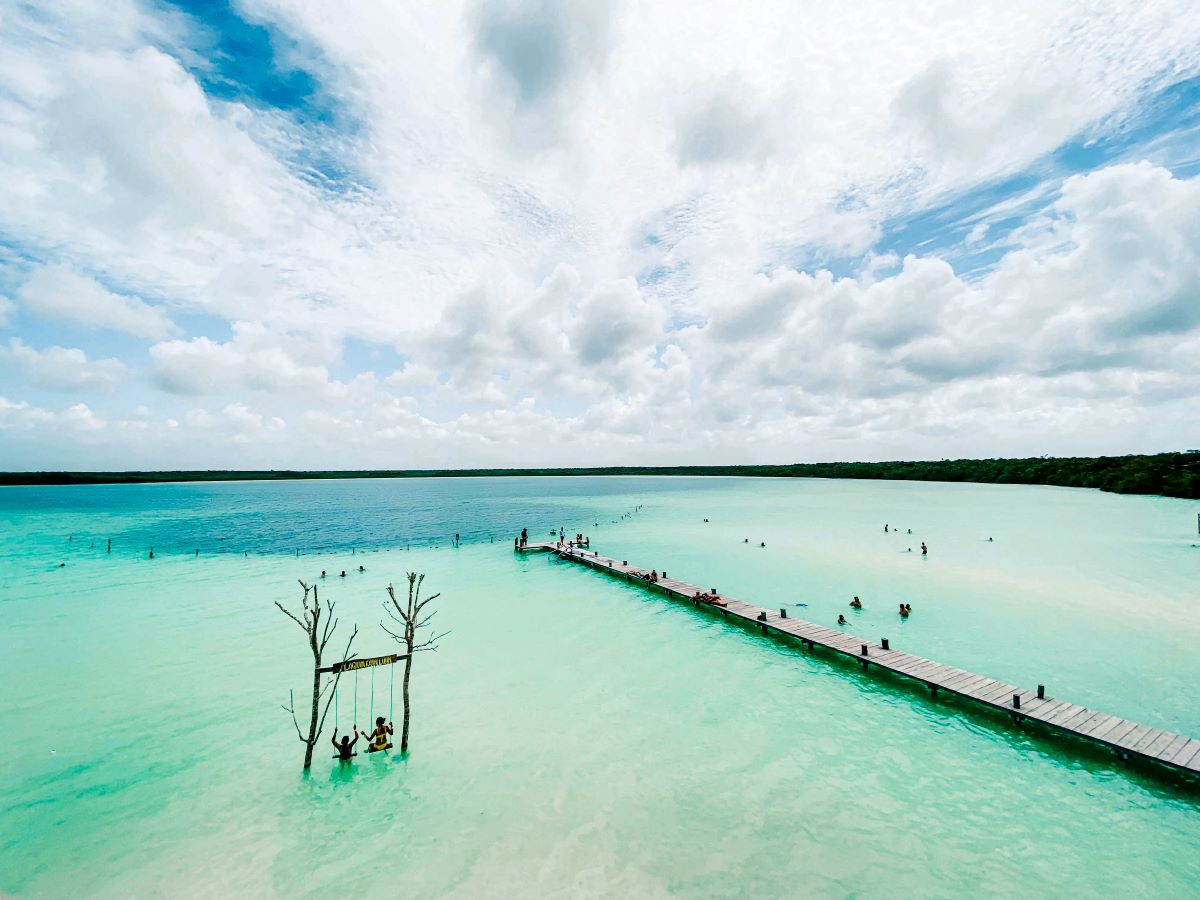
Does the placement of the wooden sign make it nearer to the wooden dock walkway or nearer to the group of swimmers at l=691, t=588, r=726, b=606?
the wooden dock walkway

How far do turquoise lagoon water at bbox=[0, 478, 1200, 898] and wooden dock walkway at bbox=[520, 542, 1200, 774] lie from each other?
2.43 ft

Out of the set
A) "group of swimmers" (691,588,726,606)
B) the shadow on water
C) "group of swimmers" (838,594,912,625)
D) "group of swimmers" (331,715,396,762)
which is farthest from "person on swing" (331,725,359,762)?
"group of swimmers" (838,594,912,625)

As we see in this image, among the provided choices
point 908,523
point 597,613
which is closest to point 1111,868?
point 597,613

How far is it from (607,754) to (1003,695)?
13.6m

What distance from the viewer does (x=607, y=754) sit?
1595 centimetres

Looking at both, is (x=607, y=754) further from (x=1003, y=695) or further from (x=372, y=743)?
(x=1003, y=695)

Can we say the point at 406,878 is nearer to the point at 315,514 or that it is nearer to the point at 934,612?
the point at 934,612

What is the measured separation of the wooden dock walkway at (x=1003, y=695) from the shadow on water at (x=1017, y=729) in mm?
346

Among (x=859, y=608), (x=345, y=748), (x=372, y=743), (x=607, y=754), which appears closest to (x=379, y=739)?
(x=372, y=743)

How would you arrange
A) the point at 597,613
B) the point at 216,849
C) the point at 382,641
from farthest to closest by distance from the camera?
the point at 597,613 < the point at 382,641 < the point at 216,849

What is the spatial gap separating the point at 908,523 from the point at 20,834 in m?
77.1

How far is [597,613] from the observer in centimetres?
3158

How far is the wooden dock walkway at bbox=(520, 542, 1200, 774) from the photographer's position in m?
14.1

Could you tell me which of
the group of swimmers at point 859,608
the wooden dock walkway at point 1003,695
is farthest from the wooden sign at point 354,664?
the group of swimmers at point 859,608
